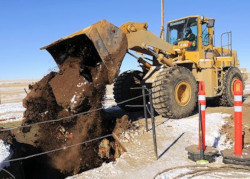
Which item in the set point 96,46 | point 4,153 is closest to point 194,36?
point 96,46

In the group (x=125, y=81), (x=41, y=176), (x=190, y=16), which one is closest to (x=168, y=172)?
(x=41, y=176)

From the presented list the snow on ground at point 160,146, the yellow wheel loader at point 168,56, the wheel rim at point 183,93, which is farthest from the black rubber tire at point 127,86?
the wheel rim at point 183,93

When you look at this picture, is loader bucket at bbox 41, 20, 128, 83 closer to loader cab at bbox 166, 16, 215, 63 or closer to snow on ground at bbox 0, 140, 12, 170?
snow on ground at bbox 0, 140, 12, 170

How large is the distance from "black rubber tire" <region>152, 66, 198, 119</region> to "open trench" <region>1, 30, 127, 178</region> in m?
1.61

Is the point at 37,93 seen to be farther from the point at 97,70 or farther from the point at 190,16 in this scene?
the point at 190,16

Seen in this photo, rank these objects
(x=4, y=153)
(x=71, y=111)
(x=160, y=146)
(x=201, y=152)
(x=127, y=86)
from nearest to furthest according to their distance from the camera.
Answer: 1. (x=201, y=152)
2. (x=4, y=153)
3. (x=160, y=146)
4. (x=71, y=111)
5. (x=127, y=86)

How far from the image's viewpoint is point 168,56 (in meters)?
9.12

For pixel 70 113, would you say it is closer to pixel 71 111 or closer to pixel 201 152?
pixel 71 111

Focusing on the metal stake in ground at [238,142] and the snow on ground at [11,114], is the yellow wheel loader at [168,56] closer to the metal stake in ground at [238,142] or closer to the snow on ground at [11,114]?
the metal stake in ground at [238,142]

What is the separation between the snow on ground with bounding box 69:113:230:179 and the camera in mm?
4426

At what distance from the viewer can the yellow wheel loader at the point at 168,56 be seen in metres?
6.16

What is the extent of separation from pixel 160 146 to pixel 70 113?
7.62 feet

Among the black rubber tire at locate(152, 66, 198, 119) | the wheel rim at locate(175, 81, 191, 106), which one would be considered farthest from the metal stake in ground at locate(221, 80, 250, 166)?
the wheel rim at locate(175, 81, 191, 106)

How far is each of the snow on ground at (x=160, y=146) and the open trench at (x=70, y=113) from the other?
38.1 inches
